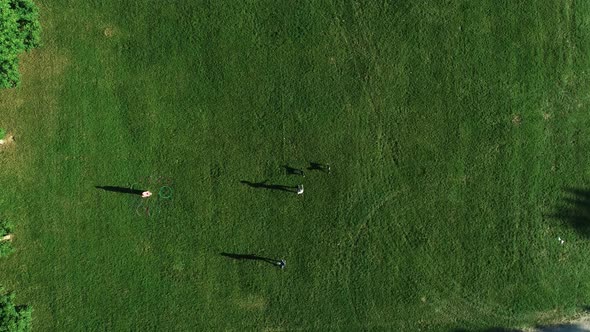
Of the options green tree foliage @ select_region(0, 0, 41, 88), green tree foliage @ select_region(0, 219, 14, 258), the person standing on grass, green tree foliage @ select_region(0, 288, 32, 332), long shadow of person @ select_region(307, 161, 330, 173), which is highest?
green tree foliage @ select_region(0, 0, 41, 88)

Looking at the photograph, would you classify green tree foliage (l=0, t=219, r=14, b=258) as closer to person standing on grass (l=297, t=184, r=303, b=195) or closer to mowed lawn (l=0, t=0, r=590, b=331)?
mowed lawn (l=0, t=0, r=590, b=331)

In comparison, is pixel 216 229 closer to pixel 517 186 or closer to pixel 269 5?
pixel 269 5

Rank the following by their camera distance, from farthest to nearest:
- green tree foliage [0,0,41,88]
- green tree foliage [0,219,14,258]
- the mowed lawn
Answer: the mowed lawn → green tree foliage [0,219,14,258] → green tree foliage [0,0,41,88]

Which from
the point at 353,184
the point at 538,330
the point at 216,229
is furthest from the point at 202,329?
the point at 538,330

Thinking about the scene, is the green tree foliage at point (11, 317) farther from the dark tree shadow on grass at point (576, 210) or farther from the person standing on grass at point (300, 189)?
the dark tree shadow on grass at point (576, 210)

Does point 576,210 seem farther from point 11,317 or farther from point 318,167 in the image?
point 11,317

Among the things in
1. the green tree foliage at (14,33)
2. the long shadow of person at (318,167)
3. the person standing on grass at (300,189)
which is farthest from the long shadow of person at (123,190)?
the long shadow of person at (318,167)

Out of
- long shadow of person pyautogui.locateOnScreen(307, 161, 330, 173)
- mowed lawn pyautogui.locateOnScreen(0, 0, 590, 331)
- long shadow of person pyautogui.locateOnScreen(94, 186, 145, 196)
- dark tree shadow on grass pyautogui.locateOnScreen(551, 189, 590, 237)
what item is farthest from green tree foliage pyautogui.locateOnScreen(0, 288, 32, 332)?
dark tree shadow on grass pyautogui.locateOnScreen(551, 189, 590, 237)
